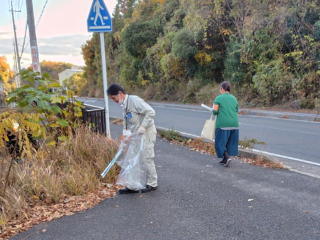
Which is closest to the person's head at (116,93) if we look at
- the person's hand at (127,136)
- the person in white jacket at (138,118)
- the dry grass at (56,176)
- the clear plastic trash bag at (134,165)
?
the person in white jacket at (138,118)

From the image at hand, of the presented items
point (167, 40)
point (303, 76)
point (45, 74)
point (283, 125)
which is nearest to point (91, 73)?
point (167, 40)

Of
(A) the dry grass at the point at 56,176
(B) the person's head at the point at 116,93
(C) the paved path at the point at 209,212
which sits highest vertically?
(B) the person's head at the point at 116,93

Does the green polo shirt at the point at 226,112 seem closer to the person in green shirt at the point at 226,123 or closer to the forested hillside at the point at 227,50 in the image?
the person in green shirt at the point at 226,123

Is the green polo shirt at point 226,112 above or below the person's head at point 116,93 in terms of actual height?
below

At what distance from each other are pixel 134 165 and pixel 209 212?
1.32 meters

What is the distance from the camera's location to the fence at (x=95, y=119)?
6706 mm

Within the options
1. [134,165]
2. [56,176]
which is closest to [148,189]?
[134,165]

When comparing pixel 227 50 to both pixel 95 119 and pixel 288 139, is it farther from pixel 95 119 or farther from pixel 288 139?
pixel 95 119

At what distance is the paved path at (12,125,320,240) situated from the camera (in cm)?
348

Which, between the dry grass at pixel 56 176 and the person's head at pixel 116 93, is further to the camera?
the person's head at pixel 116 93

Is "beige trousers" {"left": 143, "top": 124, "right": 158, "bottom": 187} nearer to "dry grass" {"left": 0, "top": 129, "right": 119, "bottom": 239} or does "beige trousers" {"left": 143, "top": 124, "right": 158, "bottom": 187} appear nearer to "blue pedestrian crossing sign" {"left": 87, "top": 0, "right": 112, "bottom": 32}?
"dry grass" {"left": 0, "top": 129, "right": 119, "bottom": 239}

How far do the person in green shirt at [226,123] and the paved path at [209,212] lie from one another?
1.80ft

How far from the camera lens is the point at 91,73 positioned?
53.8m

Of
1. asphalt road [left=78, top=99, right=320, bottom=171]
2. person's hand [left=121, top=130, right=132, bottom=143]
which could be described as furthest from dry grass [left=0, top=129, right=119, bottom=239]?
asphalt road [left=78, top=99, right=320, bottom=171]
